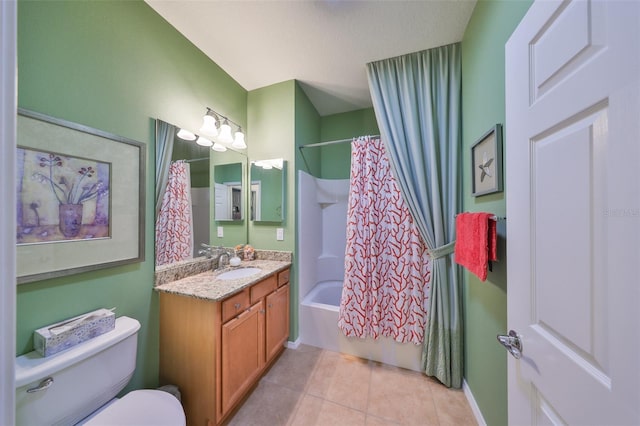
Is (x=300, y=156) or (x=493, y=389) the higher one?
(x=300, y=156)

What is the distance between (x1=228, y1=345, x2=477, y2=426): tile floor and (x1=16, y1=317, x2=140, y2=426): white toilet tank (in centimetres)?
79

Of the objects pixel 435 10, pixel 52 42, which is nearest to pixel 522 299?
pixel 435 10

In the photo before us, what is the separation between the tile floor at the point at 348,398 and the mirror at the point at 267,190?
1.37 metres

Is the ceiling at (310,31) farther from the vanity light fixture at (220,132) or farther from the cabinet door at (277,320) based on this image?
the cabinet door at (277,320)

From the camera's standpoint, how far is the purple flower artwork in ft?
2.93

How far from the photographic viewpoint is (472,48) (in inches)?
55.2

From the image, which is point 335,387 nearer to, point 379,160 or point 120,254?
point 120,254

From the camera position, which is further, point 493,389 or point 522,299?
point 493,389

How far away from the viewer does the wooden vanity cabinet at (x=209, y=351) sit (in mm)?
1227

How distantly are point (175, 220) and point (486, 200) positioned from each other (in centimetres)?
211

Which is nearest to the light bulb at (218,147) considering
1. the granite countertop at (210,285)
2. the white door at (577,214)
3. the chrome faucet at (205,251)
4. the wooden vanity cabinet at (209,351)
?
the chrome faucet at (205,251)

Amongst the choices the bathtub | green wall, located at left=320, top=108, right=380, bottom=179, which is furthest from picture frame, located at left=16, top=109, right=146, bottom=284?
green wall, located at left=320, top=108, right=380, bottom=179

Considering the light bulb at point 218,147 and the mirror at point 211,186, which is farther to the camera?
the light bulb at point 218,147

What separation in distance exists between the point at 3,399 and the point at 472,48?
2.30m
